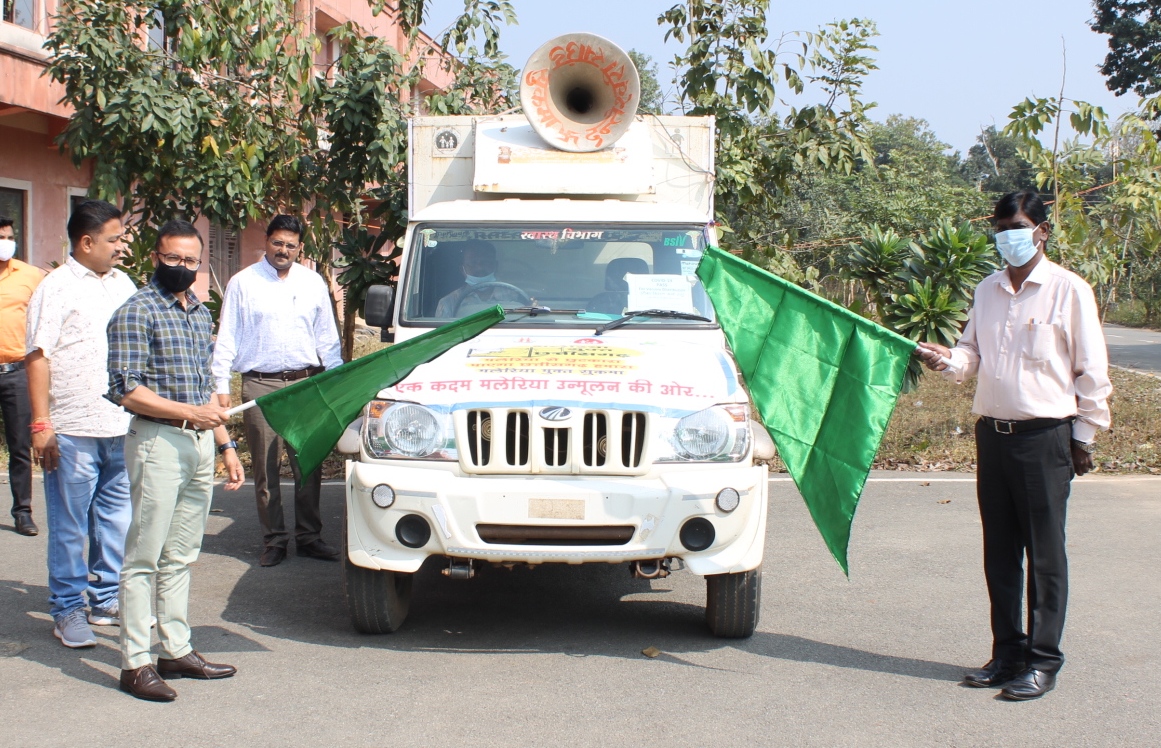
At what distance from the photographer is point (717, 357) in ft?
18.6

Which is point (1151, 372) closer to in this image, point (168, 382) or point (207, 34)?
point (207, 34)

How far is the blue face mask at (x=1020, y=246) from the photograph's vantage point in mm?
4824

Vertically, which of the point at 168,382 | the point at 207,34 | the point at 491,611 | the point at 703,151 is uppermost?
the point at 207,34

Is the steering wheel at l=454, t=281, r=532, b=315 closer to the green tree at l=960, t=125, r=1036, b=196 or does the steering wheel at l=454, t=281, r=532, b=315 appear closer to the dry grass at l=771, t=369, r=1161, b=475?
the dry grass at l=771, t=369, r=1161, b=475

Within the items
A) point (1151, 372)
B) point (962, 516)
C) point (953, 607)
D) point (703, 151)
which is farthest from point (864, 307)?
point (1151, 372)

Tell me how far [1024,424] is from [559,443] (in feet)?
6.36

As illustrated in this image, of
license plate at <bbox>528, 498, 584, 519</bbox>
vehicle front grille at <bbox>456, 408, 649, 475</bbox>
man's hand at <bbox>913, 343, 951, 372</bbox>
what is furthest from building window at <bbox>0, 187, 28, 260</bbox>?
man's hand at <bbox>913, 343, 951, 372</bbox>

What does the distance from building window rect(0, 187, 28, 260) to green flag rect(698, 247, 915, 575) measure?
40.4ft

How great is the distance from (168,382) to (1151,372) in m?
19.4

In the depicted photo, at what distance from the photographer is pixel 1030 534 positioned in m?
4.79

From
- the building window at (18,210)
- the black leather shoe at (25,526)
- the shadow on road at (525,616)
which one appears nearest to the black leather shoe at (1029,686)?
the shadow on road at (525,616)

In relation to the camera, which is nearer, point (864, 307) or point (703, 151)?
point (703, 151)

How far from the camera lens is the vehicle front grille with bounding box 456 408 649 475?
500cm

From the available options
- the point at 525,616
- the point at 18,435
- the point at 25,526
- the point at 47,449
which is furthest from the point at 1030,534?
the point at 18,435
